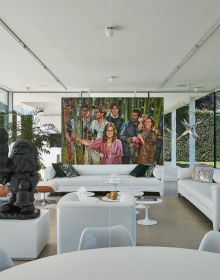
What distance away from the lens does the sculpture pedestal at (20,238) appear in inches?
148

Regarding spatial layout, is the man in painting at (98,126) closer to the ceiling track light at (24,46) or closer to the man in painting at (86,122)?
the man in painting at (86,122)

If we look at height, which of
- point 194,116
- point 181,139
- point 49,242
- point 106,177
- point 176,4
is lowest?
point 49,242

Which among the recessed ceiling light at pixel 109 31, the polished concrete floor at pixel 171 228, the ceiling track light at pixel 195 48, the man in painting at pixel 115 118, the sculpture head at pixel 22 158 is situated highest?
the ceiling track light at pixel 195 48

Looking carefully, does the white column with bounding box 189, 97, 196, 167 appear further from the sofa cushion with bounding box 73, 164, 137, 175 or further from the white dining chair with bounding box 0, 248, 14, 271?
the white dining chair with bounding box 0, 248, 14, 271

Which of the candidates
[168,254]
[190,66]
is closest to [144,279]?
[168,254]

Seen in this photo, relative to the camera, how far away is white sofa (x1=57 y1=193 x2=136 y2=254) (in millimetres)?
3666

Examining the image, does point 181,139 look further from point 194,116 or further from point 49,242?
point 49,242

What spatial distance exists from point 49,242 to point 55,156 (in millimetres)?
6091

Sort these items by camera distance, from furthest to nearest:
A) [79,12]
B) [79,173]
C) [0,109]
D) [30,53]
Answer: [0,109] < [79,173] < [30,53] < [79,12]

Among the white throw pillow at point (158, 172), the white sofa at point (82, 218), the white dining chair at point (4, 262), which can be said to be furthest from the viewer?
the white throw pillow at point (158, 172)

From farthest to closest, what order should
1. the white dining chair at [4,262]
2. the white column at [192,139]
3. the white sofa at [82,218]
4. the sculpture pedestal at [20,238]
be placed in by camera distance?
the white column at [192,139], the sculpture pedestal at [20,238], the white sofa at [82,218], the white dining chair at [4,262]

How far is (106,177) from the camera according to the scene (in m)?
7.93

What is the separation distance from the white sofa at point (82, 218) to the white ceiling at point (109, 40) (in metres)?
2.22

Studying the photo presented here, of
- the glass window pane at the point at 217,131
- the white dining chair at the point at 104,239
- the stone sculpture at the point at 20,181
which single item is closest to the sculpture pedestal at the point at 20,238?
the stone sculpture at the point at 20,181
